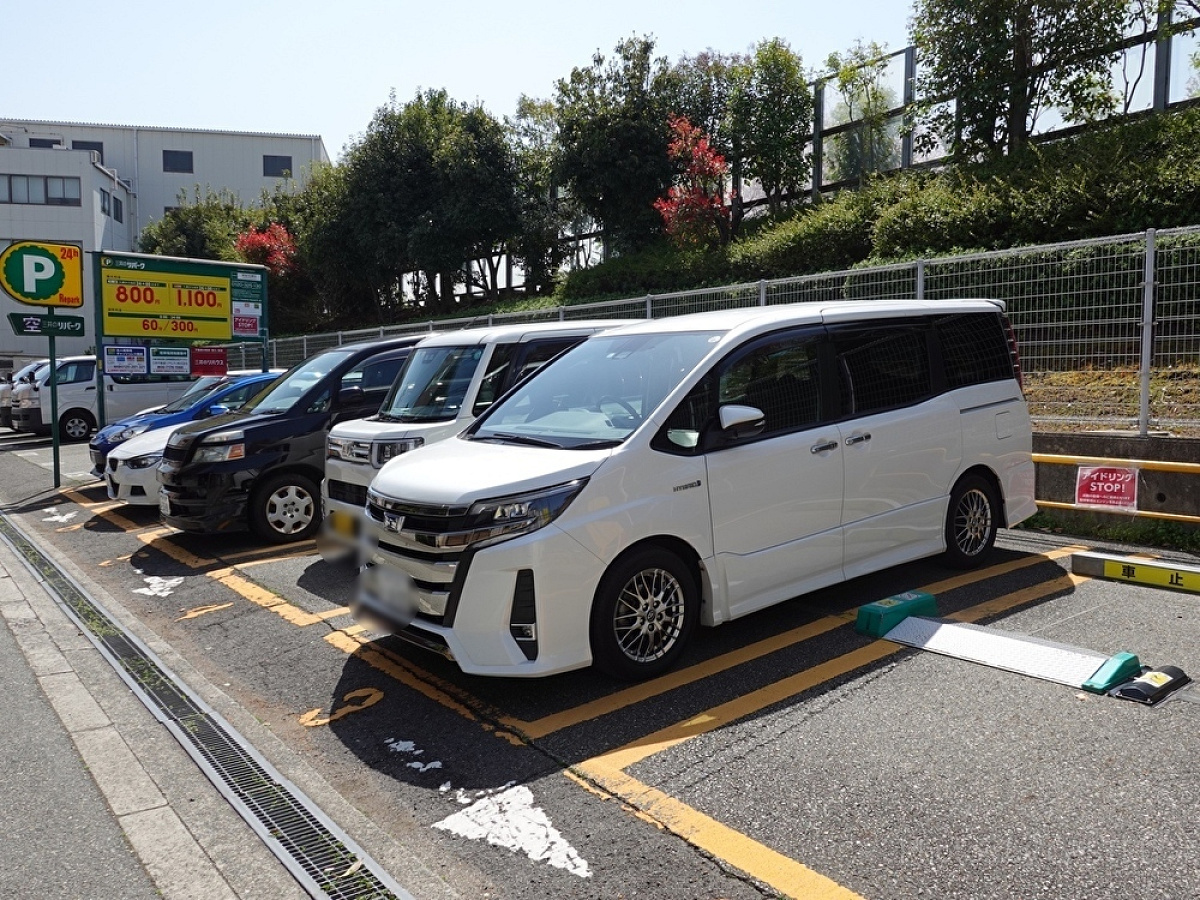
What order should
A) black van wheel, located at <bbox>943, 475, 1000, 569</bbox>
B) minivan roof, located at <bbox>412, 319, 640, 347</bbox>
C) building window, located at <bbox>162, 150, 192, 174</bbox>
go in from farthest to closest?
building window, located at <bbox>162, 150, 192, 174</bbox> → minivan roof, located at <bbox>412, 319, 640, 347</bbox> → black van wheel, located at <bbox>943, 475, 1000, 569</bbox>

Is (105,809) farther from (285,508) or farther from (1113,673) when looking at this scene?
(285,508)

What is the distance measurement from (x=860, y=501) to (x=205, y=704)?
3.91m

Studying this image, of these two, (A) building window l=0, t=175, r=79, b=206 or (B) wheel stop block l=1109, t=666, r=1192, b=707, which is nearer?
(B) wheel stop block l=1109, t=666, r=1192, b=707

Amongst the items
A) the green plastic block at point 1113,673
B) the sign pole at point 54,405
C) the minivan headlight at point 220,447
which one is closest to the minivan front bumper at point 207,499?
the minivan headlight at point 220,447

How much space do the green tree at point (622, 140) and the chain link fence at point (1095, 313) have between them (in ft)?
38.8

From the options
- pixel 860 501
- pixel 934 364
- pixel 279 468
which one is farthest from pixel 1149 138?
pixel 279 468

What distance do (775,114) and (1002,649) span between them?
52.3 feet

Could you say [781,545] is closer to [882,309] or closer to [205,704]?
[882,309]

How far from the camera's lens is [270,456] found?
8.28 meters

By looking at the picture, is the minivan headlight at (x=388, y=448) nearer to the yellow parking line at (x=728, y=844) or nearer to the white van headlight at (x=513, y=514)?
the white van headlight at (x=513, y=514)

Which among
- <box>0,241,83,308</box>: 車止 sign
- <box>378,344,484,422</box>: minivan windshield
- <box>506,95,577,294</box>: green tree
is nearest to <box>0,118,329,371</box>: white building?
<box>506,95,577,294</box>: green tree

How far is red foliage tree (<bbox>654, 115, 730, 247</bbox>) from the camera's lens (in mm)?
18578

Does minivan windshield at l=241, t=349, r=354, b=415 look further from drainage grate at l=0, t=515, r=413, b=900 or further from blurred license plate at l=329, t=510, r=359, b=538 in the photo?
drainage grate at l=0, t=515, r=413, b=900

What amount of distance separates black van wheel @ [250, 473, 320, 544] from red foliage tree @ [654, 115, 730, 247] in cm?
1161
